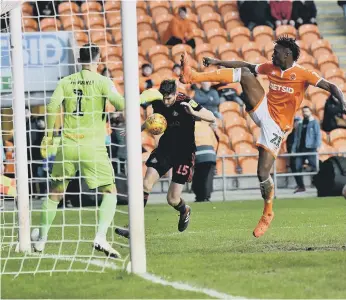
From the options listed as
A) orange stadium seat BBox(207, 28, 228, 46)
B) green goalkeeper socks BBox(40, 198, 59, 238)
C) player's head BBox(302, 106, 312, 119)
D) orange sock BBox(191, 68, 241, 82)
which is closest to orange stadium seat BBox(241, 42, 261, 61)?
orange stadium seat BBox(207, 28, 228, 46)

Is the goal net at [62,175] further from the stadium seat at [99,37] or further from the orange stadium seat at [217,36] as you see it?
the orange stadium seat at [217,36]

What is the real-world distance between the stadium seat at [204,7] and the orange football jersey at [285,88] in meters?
16.5

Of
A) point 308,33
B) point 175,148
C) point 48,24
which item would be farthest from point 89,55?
point 308,33

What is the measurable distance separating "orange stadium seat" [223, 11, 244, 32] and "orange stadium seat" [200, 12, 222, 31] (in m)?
0.20

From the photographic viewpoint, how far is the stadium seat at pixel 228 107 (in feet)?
80.7

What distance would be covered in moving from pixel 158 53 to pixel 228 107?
266cm

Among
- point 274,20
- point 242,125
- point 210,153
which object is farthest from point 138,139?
point 274,20

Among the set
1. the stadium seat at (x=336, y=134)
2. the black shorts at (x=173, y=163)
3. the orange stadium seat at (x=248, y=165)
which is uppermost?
the black shorts at (x=173, y=163)

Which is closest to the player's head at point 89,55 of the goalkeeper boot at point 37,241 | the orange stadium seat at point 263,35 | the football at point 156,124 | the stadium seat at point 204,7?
the football at point 156,124

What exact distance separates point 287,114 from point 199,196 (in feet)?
29.3

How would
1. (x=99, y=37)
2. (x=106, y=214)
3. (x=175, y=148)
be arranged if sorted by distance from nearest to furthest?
(x=106, y=214) < (x=175, y=148) < (x=99, y=37)

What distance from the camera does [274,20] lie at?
2788 centimetres

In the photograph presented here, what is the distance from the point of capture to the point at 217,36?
90.8 ft

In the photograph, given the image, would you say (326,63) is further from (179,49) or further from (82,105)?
(82,105)
